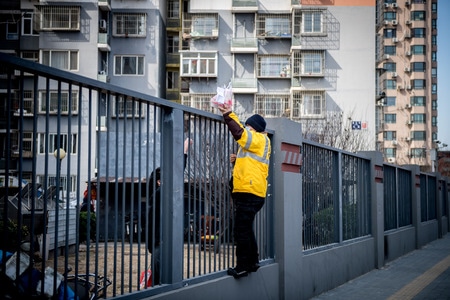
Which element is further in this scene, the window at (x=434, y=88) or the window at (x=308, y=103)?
the window at (x=434, y=88)

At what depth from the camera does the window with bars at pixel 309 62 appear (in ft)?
158

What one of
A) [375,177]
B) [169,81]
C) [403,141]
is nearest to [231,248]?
[375,177]

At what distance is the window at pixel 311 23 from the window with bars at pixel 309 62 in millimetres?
1745

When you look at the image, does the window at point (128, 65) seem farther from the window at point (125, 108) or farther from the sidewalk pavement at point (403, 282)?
the window at point (125, 108)

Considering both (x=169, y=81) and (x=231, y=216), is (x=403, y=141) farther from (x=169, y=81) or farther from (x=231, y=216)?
(x=231, y=216)

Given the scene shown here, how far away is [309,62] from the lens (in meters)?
48.4

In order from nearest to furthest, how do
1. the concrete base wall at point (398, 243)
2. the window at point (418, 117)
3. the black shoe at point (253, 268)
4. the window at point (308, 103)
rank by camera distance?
the black shoe at point (253, 268), the concrete base wall at point (398, 243), the window at point (308, 103), the window at point (418, 117)

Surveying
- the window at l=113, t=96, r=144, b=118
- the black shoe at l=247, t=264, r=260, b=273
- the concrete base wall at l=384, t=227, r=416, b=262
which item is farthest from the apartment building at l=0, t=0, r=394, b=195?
the window at l=113, t=96, r=144, b=118

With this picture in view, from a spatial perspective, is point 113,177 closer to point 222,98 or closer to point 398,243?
point 222,98

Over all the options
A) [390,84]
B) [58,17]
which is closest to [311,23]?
[58,17]

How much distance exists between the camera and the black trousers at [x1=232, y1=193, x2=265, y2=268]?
6.62m

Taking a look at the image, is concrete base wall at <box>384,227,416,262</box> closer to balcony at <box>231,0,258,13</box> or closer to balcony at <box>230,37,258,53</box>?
balcony at <box>230,37,258,53</box>

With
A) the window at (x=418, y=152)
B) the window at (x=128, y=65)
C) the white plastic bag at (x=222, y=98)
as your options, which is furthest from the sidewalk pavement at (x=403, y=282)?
the window at (x=418, y=152)

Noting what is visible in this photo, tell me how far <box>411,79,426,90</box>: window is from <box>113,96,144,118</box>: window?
269 ft
